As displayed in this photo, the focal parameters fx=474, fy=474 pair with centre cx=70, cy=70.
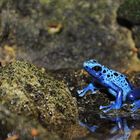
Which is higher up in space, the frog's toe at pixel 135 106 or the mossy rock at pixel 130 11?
the mossy rock at pixel 130 11

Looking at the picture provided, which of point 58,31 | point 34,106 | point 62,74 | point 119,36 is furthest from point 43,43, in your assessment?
point 34,106

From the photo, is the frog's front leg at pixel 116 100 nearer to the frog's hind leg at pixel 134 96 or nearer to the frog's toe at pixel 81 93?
the frog's hind leg at pixel 134 96

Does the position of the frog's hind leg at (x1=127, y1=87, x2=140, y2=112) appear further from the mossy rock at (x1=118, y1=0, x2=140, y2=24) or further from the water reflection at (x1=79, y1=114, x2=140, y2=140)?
the mossy rock at (x1=118, y1=0, x2=140, y2=24)

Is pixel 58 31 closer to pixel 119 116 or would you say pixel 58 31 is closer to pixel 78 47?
pixel 78 47

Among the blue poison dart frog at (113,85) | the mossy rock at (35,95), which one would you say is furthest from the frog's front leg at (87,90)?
the mossy rock at (35,95)

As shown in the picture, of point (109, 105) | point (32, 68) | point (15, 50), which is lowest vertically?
point (15, 50)
